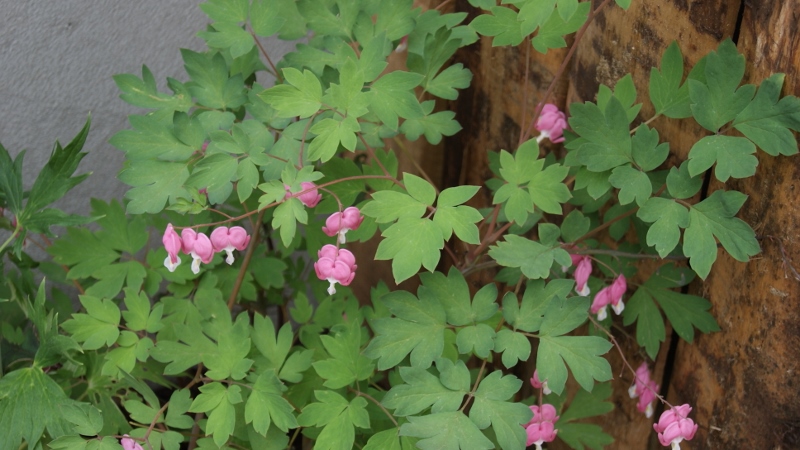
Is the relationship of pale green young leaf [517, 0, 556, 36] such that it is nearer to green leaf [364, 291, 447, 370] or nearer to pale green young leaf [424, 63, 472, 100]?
pale green young leaf [424, 63, 472, 100]

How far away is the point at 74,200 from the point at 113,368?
28.8 inches

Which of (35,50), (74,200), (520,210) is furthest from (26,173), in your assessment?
(520,210)

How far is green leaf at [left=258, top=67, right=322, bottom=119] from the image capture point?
4.67 ft

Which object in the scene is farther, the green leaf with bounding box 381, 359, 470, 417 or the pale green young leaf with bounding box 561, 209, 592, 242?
the pale green young leaf with bounding box 561, 209, 592, 242

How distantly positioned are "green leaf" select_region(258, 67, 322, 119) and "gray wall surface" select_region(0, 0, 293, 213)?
836 mm

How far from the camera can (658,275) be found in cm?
163

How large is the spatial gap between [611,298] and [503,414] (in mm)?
410

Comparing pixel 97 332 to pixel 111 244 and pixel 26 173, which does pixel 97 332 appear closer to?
pixel 111 244

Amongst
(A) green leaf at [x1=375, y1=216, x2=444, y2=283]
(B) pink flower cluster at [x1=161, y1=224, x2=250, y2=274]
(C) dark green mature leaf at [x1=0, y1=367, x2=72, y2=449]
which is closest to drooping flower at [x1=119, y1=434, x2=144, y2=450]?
(C) dark green mature leaf at [x1=0, y1=367, x2=72, y2=449]

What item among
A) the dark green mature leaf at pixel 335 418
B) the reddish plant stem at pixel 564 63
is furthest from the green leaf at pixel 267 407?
the reddish plant stem at pixel 564 63

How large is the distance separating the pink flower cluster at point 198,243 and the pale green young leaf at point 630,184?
26.3 inches

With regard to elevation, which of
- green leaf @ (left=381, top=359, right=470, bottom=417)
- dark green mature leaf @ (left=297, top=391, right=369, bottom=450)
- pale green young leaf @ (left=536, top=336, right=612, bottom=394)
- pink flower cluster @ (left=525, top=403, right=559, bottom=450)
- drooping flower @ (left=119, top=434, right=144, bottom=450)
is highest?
pale green young leaf @ (left=536, top=336, right=612, bottom=394)

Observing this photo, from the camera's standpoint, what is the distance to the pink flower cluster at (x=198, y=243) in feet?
4.71

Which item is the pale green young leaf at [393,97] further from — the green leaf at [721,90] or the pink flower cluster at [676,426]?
the pink flower cluster at [676,426]
